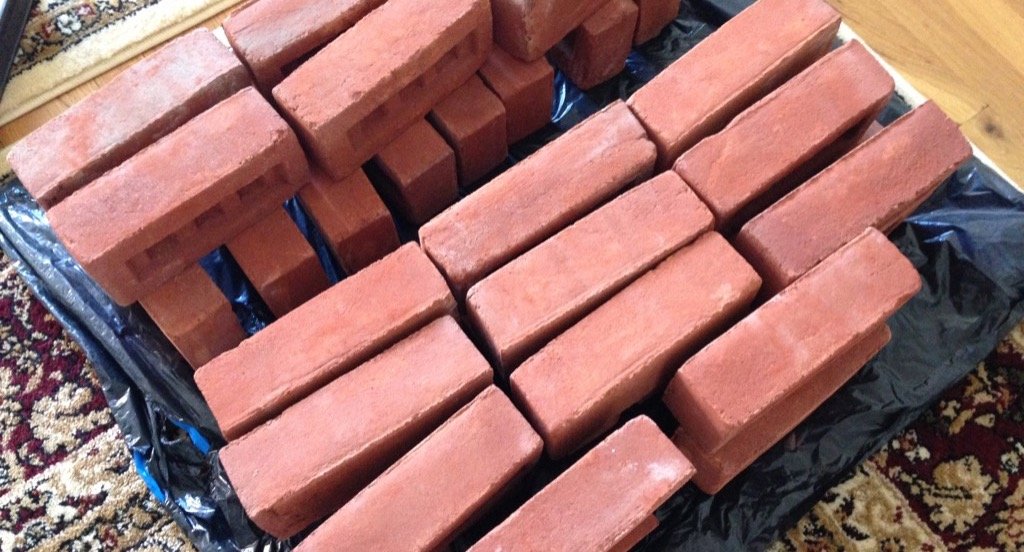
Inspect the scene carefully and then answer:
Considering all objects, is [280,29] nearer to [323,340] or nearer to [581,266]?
[323,340]

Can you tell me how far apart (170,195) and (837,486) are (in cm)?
135

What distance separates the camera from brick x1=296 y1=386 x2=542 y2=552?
1.32m

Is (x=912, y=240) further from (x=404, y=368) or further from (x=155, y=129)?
(x=155, y=129)

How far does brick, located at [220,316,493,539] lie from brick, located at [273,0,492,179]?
40 cm

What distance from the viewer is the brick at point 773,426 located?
1.55m

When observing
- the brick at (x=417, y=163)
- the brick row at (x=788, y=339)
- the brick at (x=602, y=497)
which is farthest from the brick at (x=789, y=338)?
the brick at (x=417, y=163)

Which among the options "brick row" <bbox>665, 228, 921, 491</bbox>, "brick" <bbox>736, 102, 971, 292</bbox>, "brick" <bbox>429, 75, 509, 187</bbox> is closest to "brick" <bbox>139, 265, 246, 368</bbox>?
"brick" <bbox>429, 75, 509, 187</bbox>

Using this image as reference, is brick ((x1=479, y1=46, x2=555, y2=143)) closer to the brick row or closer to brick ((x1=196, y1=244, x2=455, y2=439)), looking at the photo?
brick ((x1=196, y1=244, x2=455, y2=439))

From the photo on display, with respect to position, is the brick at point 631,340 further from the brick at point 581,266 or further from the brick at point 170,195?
the brick at point 170,195

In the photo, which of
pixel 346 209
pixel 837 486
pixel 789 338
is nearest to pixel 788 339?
pixel 789 338

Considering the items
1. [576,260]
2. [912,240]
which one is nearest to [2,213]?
[576,260]

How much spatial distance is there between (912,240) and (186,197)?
1.41 m

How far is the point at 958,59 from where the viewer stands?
214cm

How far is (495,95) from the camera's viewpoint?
177 centimetres
